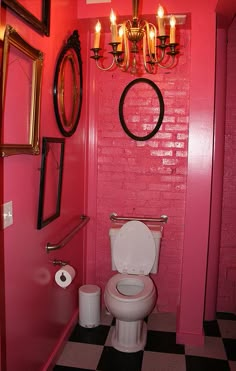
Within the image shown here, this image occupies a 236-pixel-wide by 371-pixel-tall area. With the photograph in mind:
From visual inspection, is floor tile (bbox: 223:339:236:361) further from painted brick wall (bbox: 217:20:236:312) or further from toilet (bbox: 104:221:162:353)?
toilet (bbox: 104:221:162:353)

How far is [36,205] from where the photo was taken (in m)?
1.79

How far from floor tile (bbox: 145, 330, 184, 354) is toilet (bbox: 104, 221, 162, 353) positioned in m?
0.06

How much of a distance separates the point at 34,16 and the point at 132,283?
1856 millimetres

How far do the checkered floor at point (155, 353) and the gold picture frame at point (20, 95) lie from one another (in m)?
1.47

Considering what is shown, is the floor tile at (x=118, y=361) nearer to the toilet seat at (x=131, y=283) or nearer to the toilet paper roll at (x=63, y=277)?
the toilet seat at (x=131, y=283)

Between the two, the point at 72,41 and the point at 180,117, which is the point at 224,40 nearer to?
the point at 180,117

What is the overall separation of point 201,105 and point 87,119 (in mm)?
948

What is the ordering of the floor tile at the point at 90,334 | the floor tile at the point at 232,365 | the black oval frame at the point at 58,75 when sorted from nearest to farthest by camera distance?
1. the black oval frame at the point at 58,75
2. the floor tile at the point at 232,365
3. the floor tile at the point at 90,334

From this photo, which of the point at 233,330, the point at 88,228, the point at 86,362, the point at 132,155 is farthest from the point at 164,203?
the point at 86,362

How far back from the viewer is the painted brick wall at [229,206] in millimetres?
2680

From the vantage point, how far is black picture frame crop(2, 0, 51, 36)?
138 cm

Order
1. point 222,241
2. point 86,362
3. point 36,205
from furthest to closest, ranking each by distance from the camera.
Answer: point 222,241 → point 86,362 → point 36,205

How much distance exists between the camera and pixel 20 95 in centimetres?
151

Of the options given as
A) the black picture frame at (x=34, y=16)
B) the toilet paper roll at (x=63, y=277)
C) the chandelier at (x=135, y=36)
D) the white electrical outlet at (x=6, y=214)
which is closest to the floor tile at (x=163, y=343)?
the toilet paper roll at (x=63, y=277)
